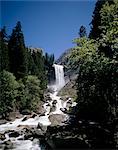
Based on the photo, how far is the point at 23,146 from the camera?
1094 inches

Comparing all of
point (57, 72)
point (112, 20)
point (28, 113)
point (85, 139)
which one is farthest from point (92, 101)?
point (57, 72)

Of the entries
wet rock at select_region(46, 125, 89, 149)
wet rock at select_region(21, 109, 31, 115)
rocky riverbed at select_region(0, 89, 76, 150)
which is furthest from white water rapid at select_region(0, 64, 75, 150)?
wet rock at select_region(21, 109, 31, 115)

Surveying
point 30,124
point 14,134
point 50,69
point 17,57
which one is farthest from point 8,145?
point 50,69

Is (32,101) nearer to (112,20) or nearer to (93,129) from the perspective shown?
(93,129)

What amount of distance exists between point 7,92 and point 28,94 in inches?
283

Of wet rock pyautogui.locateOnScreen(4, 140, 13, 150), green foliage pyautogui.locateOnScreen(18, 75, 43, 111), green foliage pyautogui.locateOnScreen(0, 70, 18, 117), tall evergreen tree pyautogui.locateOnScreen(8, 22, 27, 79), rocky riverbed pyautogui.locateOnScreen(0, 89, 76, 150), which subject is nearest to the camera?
wet rock pyautogui.locateOnScreen(4, 140, 13, 150)

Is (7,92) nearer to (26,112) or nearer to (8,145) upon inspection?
(26,112)

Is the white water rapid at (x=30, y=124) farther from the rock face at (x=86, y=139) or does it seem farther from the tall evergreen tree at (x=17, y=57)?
the tall evergreen tree at (x=17, y=57)

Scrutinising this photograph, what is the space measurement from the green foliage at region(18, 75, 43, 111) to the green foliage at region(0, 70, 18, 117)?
3.33 meters

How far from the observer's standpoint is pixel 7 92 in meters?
45.8

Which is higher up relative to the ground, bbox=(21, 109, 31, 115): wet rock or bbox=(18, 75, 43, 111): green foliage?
bbox=(18, 75, 43, 111): green foliage

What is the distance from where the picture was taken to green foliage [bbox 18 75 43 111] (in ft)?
168

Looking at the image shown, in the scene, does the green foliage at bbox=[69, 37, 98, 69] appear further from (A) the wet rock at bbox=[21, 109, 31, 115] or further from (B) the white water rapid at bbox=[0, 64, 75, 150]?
(A) the wet rock at bbox=[21, 109, 31, 115]

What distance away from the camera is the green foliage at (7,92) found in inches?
1769
